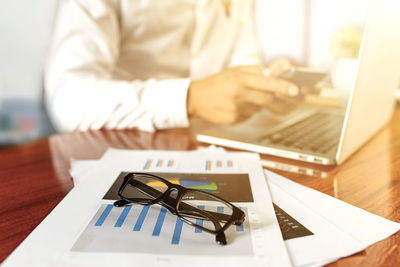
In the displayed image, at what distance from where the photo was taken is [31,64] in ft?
5.35

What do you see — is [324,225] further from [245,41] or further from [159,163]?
[245,41]

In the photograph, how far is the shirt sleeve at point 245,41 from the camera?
1267 millimetres

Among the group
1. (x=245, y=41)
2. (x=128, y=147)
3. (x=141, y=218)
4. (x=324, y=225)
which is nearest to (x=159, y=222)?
(x=141, y=218)

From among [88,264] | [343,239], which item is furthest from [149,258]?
[343,239]

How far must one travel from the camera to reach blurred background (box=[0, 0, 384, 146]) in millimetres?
1482

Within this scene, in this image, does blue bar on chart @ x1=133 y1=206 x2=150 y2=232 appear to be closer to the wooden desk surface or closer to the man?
the wooden desk surface

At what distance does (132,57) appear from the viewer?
39.1 inches

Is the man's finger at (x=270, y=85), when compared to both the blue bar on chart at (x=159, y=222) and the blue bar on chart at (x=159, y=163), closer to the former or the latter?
the blue bar on chart at (x=159, y=163)

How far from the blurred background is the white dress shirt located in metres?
0.36

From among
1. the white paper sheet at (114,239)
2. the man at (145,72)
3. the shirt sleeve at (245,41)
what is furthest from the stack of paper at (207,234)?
the shirt sleeve at (245,41)

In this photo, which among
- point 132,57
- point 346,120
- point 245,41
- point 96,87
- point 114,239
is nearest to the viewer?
point 114,239

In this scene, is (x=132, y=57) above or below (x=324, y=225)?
above

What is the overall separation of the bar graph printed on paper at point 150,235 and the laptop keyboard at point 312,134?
257 mm

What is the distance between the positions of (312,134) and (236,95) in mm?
154
